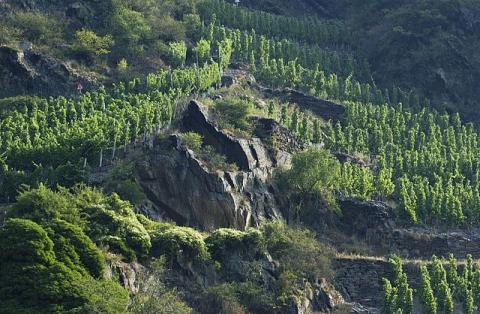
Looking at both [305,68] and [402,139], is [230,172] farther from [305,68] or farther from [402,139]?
[305,68]

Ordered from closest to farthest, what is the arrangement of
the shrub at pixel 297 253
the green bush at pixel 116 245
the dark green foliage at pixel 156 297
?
1. the dark green foliage at pixel 156 297
2. the green bush at pixel 116 245
3. the shrub at pixel 297 253

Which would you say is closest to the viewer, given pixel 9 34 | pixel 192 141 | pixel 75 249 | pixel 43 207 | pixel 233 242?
pixel 75 249

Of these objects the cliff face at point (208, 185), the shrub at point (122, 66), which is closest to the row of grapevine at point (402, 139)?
the cliff face at point (208, 185)

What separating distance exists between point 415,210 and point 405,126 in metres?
15.9

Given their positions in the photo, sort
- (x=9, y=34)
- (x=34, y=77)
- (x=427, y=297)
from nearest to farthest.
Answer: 1. (x=427, y=297)
2. (x=34, y=77)
3. (x=9, y=34)

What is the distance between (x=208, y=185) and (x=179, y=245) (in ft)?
27.3

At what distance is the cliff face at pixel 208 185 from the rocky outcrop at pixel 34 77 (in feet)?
55.6

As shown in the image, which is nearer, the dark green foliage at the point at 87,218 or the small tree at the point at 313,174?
the dark green foliage at the point at 87,218

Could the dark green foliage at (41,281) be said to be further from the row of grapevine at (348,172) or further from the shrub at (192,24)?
the shrub at (192,24)

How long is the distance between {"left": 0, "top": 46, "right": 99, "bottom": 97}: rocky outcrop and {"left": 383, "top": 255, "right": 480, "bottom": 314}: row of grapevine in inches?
1321

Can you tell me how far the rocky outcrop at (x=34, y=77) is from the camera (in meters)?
96.6

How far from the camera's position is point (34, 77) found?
97062 mm

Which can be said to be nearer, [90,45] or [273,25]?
[90,45]

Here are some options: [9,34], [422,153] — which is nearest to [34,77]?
[9,34]
